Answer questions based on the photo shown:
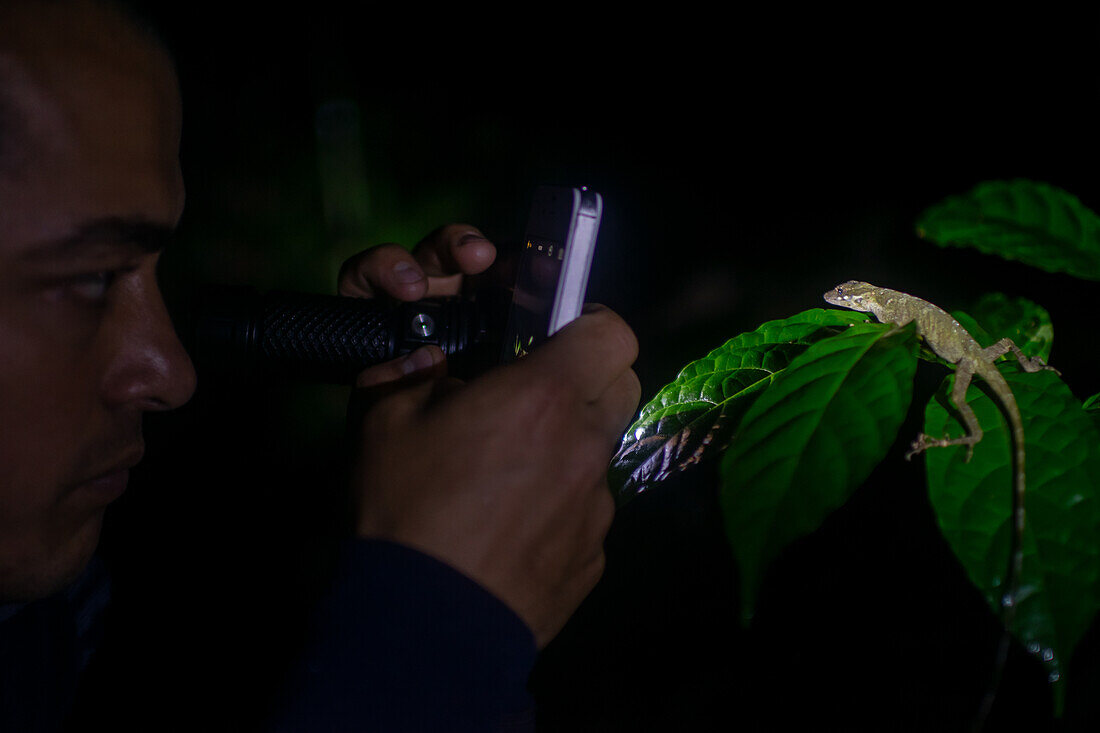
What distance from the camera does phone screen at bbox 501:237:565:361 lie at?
675mm

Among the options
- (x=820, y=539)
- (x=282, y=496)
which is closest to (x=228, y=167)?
(x=282, y=496)

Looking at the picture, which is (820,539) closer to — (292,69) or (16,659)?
(16,659)

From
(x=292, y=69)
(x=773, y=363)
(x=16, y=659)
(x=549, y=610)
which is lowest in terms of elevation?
(x=16, y=659)

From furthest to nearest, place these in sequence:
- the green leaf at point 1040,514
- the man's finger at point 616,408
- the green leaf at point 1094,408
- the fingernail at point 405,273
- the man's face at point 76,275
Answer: the fingernail at point 405,273
the man's finger at point 616,408
the man's face at point 76,275
the green leaf at point 1094,408
the green leaf at point 1040,514

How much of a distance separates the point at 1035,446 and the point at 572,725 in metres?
0.79

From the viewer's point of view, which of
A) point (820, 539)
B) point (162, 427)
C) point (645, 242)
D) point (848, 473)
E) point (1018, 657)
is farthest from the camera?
point (162, 427)

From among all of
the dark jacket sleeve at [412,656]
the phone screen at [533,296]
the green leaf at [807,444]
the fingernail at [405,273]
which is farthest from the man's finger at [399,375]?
the green leaf at [807,444]

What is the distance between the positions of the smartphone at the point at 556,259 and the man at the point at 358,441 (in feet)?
0.14

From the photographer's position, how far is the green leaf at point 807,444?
1.04 ft

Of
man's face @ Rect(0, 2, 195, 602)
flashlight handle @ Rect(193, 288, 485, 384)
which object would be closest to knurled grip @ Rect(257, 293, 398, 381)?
flashlight handle @ Rect(193, 288, 485, 384)

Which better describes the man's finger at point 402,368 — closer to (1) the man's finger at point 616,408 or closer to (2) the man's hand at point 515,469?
(2) the man's hand at point 515,469

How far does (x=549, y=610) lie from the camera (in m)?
0.59

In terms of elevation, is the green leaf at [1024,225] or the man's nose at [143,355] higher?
the green leaf at [1024,225]

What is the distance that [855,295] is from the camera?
0.74m
